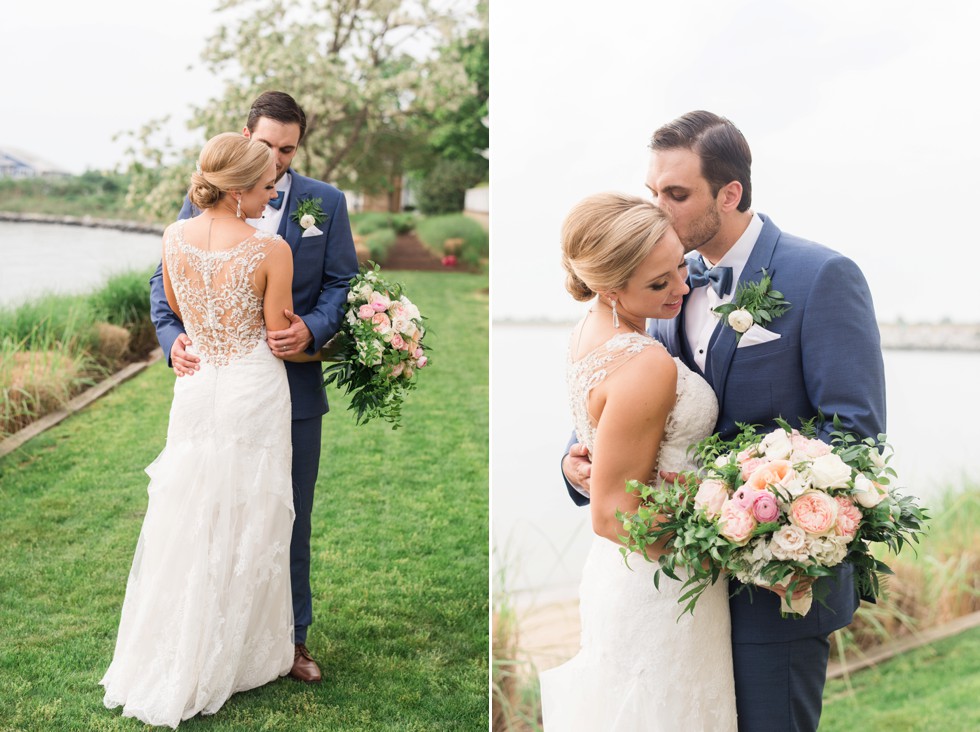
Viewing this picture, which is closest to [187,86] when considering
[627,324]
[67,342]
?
[67,342]

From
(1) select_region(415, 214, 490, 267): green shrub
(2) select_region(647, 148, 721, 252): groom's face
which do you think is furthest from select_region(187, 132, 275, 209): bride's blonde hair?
(1) select_region(415, 214, 490, 267): green shrub

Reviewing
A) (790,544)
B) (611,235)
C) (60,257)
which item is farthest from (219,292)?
(60,257)

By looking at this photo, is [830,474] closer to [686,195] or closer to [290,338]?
[686,195]

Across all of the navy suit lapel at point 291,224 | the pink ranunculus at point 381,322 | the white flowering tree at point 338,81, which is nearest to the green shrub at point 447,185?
the white flowering tree at point 338,81

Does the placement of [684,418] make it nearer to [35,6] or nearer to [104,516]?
[104,516]

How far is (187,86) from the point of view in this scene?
26.1 ft

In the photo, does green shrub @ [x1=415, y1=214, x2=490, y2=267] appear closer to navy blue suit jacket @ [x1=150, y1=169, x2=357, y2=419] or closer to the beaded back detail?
navy blue suit jacket @ [x1=150, y1=169, x2=357, y2=419]

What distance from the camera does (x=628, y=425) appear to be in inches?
80.9

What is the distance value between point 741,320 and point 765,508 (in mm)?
493

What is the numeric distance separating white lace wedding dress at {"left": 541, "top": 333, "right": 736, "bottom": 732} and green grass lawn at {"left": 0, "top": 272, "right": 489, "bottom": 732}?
1.42 meters

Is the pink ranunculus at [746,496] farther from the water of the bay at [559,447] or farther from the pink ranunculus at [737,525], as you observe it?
the water of the bay at [559,447]

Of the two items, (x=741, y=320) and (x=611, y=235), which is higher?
(x=611, y=235)

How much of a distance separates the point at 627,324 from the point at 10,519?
406 cm

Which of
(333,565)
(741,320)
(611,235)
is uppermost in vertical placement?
(611,235)
